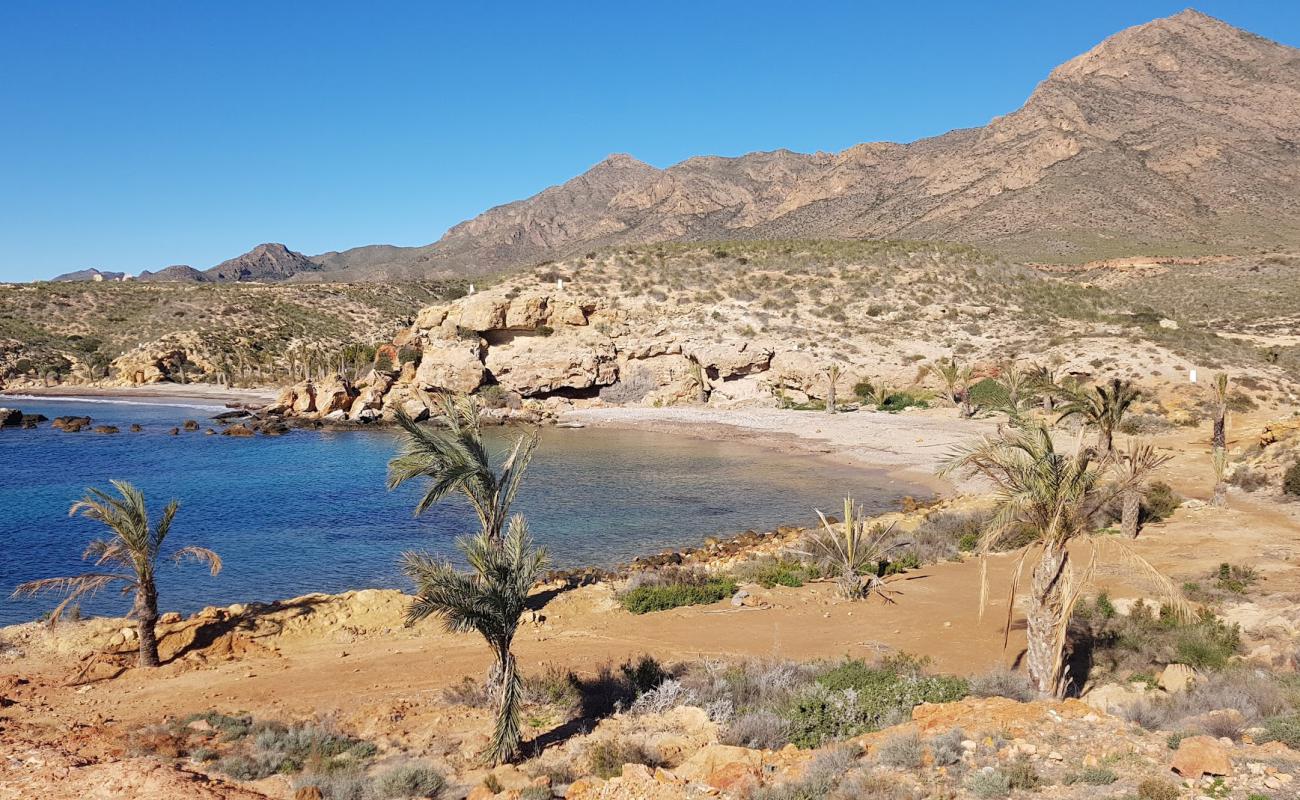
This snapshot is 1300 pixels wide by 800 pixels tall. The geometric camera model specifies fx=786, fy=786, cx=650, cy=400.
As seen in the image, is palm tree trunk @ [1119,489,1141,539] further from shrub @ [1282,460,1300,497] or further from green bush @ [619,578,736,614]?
green bush @ [619,578,736,614]

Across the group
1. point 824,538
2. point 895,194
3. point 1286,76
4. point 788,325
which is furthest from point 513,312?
point 1286,76

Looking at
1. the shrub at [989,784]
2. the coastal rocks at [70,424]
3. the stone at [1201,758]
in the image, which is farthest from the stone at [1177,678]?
the coastal rocks at [70,424]

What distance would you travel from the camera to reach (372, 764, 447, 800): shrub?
23.7 feet

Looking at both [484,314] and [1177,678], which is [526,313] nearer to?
[484,314]

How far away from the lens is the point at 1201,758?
578cm

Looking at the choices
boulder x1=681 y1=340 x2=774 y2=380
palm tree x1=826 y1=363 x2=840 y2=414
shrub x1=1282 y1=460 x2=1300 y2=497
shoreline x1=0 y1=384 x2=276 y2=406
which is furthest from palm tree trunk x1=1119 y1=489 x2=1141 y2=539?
shoreline x1=0 y1=384 x2=276 y2=406

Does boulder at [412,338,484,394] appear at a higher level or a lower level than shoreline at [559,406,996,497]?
higher

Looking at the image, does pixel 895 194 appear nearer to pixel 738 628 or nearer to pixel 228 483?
pixel 228 483

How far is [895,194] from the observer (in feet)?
334

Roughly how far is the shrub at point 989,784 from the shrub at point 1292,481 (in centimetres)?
1794

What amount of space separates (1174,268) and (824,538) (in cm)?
6532

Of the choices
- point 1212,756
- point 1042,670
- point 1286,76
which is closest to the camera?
point 1212,756

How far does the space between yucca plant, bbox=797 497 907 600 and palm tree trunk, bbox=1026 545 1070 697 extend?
5250 millimetres

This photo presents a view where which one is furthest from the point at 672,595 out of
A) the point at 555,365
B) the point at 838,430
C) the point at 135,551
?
the point at 555,365
